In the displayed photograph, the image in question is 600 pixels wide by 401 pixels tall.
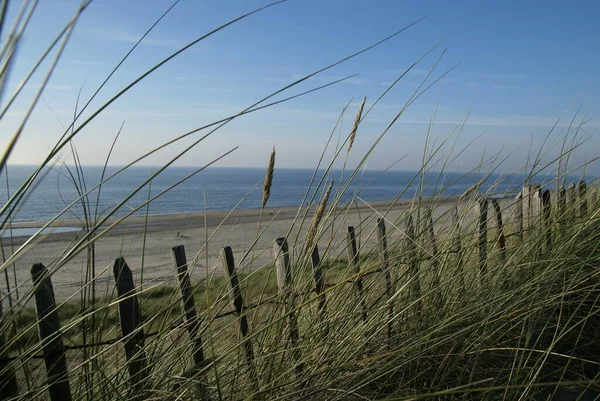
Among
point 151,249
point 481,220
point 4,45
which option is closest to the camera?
point 4,45

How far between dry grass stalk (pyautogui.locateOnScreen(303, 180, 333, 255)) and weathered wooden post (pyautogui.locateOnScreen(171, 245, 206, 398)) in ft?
1.27

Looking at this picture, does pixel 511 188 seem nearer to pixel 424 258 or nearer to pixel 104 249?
pixel 424 258

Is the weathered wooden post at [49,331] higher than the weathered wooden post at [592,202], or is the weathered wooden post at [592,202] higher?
the weathered wooden post at [592,202]

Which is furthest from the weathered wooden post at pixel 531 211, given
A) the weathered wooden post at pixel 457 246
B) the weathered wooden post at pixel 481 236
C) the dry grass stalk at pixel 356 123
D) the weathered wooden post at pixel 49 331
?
the weathered wooden post at pixel 49 331

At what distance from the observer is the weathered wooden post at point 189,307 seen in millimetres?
1460

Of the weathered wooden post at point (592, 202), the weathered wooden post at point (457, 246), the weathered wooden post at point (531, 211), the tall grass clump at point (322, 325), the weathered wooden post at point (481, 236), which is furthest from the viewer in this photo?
the weathered wooden post at point (592, 202)

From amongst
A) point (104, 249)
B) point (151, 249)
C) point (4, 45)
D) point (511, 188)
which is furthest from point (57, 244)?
point (4, 45)

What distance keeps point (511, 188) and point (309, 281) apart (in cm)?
169

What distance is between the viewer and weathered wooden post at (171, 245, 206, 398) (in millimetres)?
1460

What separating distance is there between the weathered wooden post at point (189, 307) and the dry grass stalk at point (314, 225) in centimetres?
39

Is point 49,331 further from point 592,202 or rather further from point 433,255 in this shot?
point 592,202

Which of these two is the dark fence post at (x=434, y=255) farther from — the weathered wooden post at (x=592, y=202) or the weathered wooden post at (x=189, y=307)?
the weathered wooden post at (x=592, y=202)

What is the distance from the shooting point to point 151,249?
1404 cm

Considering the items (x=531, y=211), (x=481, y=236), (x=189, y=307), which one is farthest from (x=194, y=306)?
(x=531, y=211)
